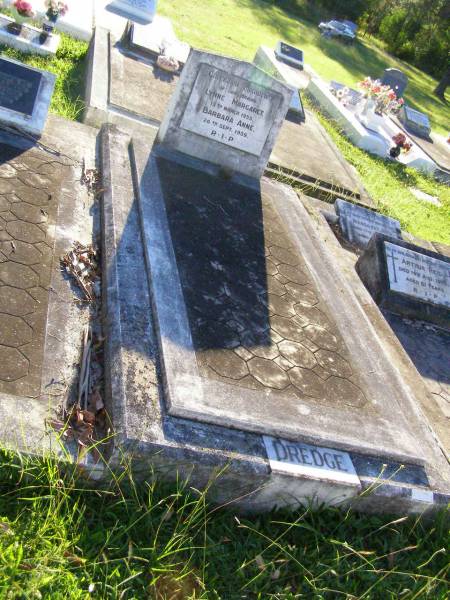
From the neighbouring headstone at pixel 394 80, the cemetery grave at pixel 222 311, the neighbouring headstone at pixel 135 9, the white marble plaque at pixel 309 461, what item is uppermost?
the neighbouring headstone at pixel 394 80

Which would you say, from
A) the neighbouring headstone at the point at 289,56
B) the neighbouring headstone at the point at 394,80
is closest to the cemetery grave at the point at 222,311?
the neighbouring headstone at the point at 289,56

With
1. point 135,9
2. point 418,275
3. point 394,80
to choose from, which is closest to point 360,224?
point 418,275

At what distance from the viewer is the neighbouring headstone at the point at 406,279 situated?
4941mm

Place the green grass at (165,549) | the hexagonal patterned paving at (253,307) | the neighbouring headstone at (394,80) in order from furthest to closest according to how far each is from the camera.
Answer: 1. the neighbouring headstone at (394,80)
2. the hexagonal patterned paving at (253,307)
3. the green grass at (165,549)

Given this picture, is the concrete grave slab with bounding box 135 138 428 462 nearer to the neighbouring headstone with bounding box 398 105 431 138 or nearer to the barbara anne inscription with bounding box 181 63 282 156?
the barbara anne inscription with bounding box 181 63 282 156

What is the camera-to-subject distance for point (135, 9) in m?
10.0

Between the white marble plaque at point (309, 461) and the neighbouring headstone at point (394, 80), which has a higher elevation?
the neighbouring headstone at point (394, 80)

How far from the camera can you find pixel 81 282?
328cm

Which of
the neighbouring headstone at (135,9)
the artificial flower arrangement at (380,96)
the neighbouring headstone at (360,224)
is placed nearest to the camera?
the neighbouring headstone at (360,224)

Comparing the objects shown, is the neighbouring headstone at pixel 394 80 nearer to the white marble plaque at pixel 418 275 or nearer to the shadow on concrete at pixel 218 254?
the white marble plaque at pixel 418 275

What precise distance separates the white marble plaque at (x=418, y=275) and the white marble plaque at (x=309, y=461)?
2.50 m

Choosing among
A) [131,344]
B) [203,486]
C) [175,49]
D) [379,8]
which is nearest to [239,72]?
[131,344]

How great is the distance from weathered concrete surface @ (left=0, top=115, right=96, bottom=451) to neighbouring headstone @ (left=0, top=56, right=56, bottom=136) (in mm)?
151

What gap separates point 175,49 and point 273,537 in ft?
24.3
